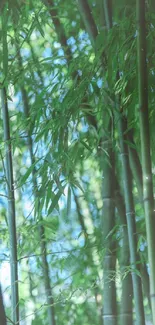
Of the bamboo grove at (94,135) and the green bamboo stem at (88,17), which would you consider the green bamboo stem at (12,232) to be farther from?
the green bamboo stem at (88,17)

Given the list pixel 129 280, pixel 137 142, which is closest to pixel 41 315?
pixel 129 280

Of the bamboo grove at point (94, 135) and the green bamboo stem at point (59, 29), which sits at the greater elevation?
the green bamboo stem at point (59, 29)

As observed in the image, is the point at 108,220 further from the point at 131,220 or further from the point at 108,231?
the point at 131,220

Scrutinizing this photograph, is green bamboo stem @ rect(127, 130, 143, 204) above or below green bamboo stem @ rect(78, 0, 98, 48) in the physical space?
below

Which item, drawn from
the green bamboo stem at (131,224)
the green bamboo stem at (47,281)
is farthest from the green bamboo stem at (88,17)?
the green bamboo stem at (47,281)

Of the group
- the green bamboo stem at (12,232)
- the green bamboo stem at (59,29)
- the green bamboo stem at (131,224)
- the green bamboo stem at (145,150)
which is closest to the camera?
the green bamboo stem at (145,150)

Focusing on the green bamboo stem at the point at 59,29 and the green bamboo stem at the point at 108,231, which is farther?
the green bamboo stem at the point at 59,29

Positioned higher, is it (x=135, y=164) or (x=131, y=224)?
(x=135, y=164)

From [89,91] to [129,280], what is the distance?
734 millimetres

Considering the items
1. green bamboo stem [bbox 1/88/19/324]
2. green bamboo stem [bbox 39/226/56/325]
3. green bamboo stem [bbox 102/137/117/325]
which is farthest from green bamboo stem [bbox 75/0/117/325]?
green bamboo stem [bbox 39/226/56/325]

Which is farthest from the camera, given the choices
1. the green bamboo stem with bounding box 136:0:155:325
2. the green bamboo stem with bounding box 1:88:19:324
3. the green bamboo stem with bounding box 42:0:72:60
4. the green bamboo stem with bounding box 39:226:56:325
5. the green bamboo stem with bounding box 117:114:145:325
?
the green bamboo stem with bounding box 39:226:56:325

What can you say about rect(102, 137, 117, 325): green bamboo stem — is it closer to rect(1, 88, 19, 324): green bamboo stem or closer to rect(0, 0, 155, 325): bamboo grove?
rect(0, 0, 155, 325): bamboo grove

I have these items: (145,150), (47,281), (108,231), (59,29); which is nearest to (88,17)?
(59,29)

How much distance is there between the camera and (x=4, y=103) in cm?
188
